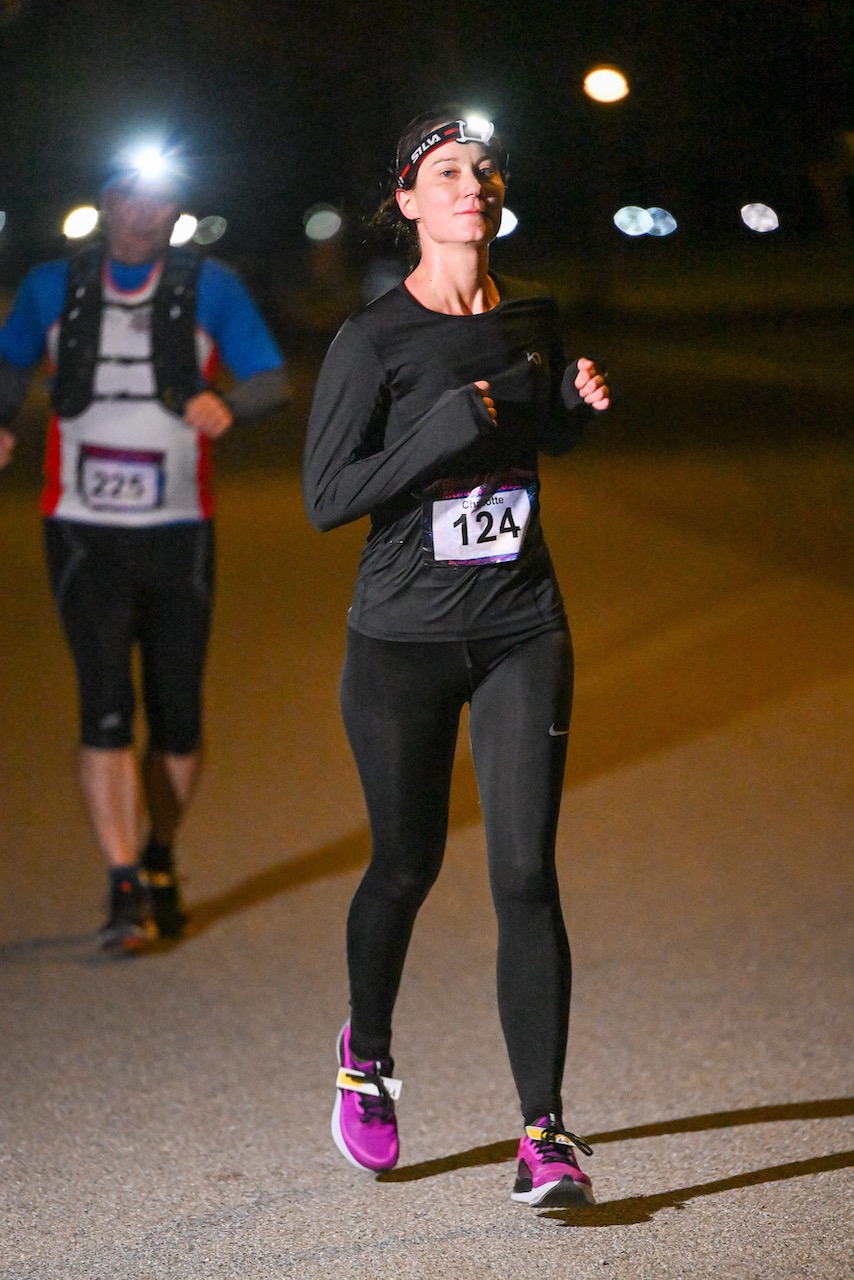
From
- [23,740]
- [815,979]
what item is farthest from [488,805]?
[23,740]

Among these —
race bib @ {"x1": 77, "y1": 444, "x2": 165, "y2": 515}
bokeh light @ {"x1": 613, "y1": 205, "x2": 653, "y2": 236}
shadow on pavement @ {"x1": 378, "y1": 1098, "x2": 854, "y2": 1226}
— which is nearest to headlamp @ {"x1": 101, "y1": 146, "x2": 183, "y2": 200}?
race bib @ {"x1": 77, "y1": 444, "x2": 165, "y2": 515}

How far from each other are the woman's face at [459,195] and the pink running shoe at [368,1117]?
1.70 m

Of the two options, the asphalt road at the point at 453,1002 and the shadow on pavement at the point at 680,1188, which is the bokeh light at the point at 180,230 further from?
the shadow on pavement at the point at 680,1188

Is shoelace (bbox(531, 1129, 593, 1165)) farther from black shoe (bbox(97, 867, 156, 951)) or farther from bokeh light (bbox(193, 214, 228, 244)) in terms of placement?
bokeh light (bbox(193, 214, 228, 244))

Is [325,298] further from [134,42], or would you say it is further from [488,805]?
[488,805]

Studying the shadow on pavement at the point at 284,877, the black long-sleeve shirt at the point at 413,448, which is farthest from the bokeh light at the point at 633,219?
the black long-sleeve shirt at the point at 413,448

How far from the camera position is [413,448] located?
3.53 meters

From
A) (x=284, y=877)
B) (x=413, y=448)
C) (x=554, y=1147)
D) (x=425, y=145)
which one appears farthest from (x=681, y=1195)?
(x=284, y=877)

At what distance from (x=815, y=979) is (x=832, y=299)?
124 ft

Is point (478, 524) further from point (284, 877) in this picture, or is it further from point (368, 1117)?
point (284, 877)

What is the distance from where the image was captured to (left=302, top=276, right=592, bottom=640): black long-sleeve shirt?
3.63 m

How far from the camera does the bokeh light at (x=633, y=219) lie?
47138 millimetres

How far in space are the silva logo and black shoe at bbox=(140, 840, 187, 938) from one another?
9.17 feet

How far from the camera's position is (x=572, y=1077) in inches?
182
